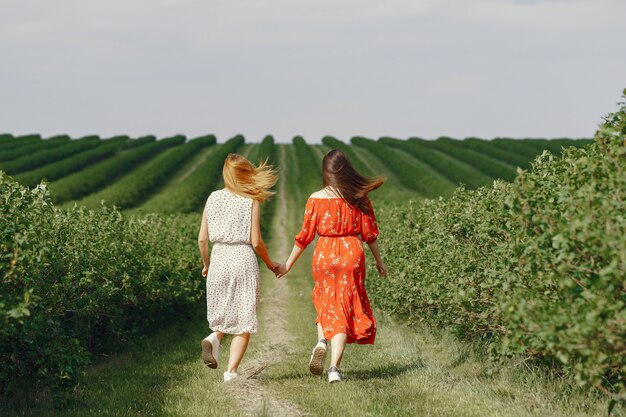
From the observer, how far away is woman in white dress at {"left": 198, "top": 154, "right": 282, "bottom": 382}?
7.46 m

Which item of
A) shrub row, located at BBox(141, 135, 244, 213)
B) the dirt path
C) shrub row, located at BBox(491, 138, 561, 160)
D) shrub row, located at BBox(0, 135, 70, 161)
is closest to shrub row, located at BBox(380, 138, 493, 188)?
shrub row, located at BBox(491, 138, 561, 160)

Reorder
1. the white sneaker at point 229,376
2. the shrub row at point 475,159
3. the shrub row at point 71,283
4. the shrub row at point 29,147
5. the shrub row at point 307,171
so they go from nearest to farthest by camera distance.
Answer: the shrub row at point 71,283 < the white sneaker at point 229,376 < the shrub row at point 307,171 < the shrub row at point 475,159 < the shrub row at point 29,147

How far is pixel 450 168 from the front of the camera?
50.2 m

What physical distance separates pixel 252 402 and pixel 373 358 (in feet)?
9.34

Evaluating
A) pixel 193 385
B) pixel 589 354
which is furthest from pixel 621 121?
pixel 193 385

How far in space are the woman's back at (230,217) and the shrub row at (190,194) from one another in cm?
1818

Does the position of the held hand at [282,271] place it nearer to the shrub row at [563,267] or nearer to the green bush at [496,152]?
the shrub row at [563,267]

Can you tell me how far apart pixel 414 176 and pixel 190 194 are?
16847 mm

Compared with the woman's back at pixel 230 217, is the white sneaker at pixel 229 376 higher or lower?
lower

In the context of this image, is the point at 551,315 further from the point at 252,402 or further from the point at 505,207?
the point at 252,402

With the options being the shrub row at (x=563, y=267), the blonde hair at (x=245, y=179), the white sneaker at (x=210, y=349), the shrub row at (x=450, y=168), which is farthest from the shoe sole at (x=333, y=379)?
the shrub row at (x=450, y=168)

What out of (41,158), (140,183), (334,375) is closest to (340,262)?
(334,375)

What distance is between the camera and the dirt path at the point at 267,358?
6.58m

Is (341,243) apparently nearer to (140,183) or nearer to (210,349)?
(210,349)
